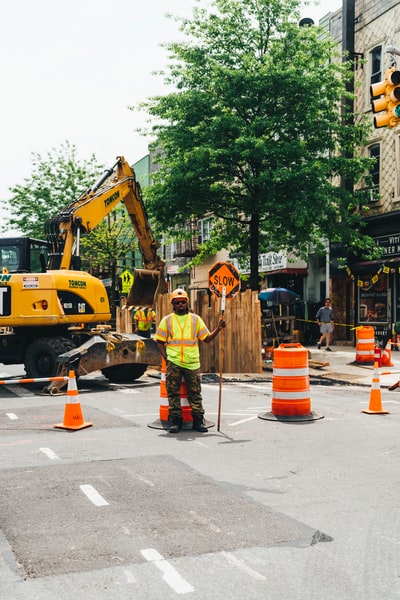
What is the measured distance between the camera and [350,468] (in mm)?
7211

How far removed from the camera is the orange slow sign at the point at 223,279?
1705cm

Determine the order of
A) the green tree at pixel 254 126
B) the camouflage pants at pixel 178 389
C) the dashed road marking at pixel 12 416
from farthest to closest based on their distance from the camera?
the green tree at pixel 254 126
the dashed road marking at pixel 12 416
the camouflage pants at pixel 178 389

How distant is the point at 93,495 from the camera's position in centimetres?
618

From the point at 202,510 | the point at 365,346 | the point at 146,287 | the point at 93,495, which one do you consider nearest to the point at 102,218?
the point at 146,287

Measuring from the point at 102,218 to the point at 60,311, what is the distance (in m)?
3.74

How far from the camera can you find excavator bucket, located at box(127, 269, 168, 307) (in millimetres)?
21281

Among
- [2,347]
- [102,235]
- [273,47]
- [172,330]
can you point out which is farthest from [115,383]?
[102,235]

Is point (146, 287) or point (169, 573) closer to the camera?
point (169, 573)

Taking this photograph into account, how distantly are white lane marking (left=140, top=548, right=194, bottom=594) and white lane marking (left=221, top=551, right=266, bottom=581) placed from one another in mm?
397

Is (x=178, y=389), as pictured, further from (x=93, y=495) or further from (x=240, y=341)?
(x=240, y=341)

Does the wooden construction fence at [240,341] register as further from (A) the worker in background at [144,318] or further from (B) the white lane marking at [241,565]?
(B) the white lane marking at [241,565]

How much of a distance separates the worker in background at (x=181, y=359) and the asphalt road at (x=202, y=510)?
306 mm

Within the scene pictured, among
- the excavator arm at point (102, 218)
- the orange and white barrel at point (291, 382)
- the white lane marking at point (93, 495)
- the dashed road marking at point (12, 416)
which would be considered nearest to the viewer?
the white lane marking at point (93, 495)

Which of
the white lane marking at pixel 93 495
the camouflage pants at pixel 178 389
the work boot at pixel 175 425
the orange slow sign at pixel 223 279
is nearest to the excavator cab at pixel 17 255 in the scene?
the orange slow sign at pixel 223 279
